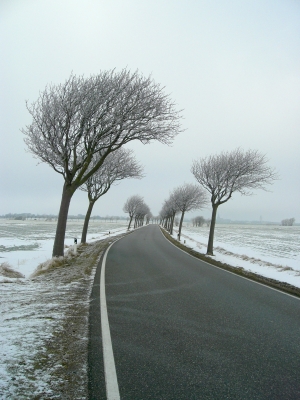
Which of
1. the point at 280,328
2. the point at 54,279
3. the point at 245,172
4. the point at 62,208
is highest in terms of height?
the point at 245,172

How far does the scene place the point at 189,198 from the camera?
40750 mm

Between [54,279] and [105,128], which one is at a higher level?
[105,128]

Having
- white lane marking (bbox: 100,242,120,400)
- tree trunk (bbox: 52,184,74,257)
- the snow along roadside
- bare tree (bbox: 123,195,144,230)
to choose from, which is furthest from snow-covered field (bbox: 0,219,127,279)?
bare tree (bbox: 123,195,144,230)

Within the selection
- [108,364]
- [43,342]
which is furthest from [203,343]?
[43,342]

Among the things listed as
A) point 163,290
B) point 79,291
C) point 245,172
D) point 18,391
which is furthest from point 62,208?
point 245,172

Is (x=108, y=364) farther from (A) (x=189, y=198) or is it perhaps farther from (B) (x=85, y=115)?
(A) (x=189, y=198)

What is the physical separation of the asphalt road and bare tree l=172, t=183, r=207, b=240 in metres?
33.9

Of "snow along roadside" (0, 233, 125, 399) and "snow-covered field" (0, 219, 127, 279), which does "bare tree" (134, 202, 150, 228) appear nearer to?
"snow-covered field" (0, 219, 127, 279)

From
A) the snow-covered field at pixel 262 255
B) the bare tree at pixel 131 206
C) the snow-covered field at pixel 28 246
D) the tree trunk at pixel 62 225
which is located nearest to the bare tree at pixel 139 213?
the bare tree at pixel 131 206

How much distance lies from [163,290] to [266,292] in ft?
10.4

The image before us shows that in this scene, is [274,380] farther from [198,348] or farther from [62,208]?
[62,208]

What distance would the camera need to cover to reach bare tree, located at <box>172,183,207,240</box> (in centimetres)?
4089

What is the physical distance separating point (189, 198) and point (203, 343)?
37.5m

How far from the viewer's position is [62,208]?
12.0 meters
